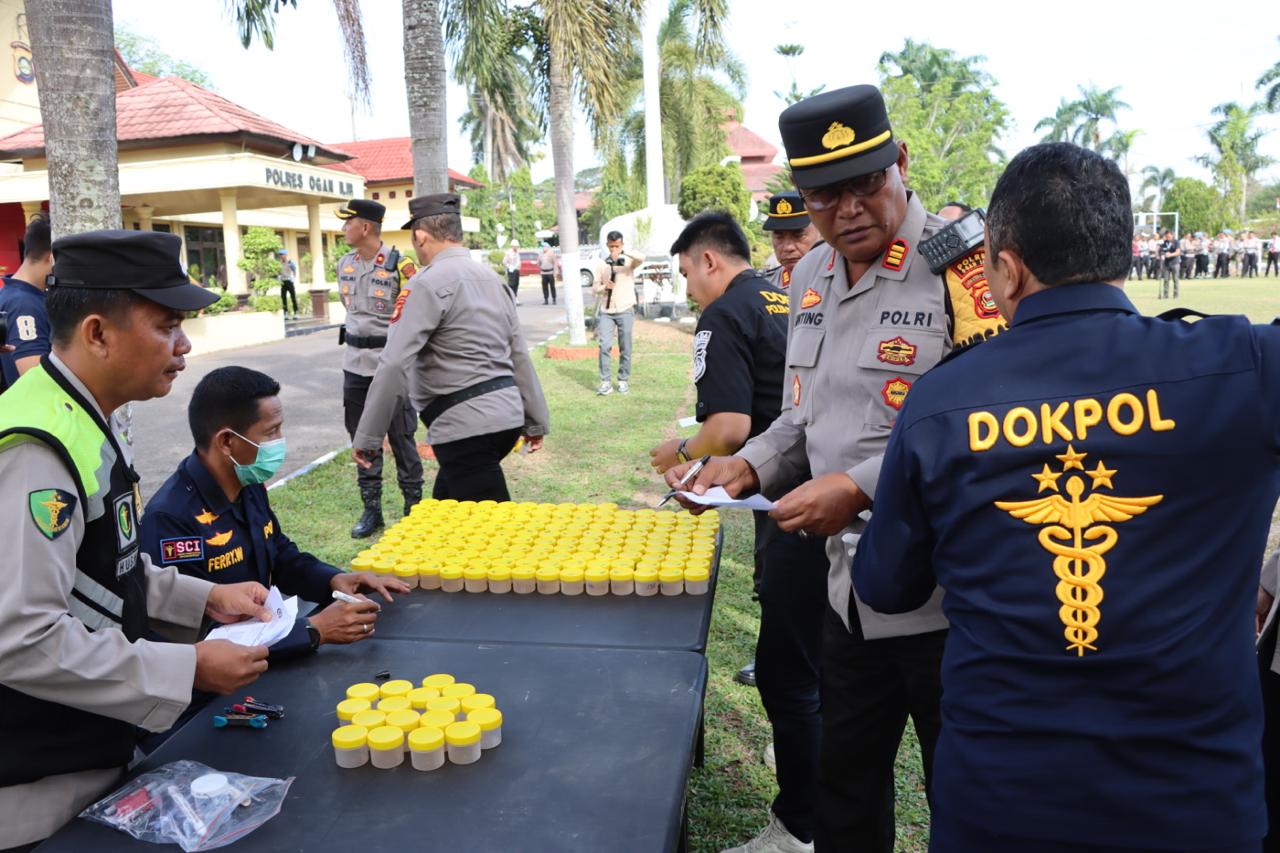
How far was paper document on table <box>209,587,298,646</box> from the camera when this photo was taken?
2.28 m

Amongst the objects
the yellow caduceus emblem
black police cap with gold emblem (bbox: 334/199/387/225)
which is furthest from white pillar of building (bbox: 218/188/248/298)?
the yellow caduceus emblem

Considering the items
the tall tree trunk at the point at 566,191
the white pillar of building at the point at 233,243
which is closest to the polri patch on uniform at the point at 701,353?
the tall tree trunk at the point at 566,191

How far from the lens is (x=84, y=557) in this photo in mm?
1838

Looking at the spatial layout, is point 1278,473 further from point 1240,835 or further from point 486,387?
point 486,387

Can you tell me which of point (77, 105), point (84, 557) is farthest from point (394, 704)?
point (77, 105)

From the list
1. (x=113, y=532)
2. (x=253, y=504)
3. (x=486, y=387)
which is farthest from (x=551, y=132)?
(x=113, y=532)

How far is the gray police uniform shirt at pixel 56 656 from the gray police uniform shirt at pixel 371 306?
15.2 ft

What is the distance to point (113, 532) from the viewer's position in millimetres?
1876

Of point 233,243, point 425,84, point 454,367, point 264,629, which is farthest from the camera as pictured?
Result: point 233,243

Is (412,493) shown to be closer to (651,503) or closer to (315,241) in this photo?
(651,503)

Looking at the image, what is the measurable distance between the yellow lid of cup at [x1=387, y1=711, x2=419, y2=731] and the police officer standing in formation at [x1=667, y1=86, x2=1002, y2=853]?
0.96 metres

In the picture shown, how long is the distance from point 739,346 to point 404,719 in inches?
76.2

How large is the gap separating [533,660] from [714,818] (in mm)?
1371

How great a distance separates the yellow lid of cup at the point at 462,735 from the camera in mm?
1850
